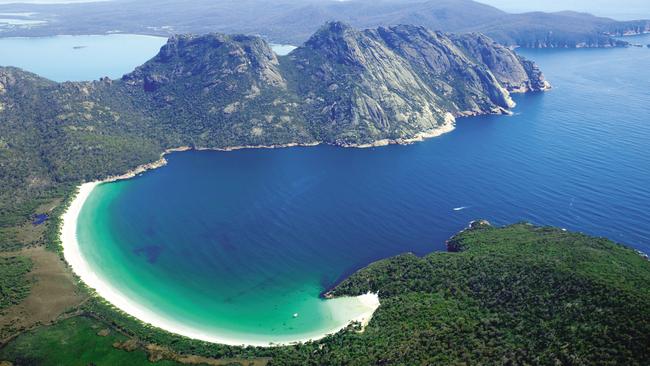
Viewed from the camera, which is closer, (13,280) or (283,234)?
(13,280)

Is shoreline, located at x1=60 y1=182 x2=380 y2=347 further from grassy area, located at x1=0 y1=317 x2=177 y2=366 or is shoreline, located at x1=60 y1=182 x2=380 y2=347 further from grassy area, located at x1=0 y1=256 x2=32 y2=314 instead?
grassy area, located at x1=0 y1=256 x2=32 y2=314

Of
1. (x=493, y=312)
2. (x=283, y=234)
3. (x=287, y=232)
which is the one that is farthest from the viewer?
(x=287, y=232)

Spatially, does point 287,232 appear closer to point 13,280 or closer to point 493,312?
point 493,312

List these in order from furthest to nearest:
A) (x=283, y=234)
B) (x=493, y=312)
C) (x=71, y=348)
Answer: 1. (x=283, y=234)
2. (x=71, y=348)
3. (x=493, y=312)

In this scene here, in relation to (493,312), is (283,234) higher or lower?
lower

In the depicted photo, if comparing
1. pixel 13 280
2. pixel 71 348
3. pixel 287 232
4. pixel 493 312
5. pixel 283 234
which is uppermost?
pixel 493 312

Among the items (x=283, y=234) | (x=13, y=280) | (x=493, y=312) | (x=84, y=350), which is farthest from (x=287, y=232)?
(x=13, y=280)

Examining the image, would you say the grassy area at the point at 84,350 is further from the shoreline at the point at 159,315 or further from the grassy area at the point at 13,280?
the grassy area at the point at 13,280

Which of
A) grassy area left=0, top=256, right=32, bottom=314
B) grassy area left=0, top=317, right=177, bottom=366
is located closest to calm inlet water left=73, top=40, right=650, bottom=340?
grassy area left=0, top=317, right=177, bottom=366

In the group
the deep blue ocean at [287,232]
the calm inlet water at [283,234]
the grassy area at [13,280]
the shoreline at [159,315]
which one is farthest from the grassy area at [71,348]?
the deep blue ocean at [287,232]
